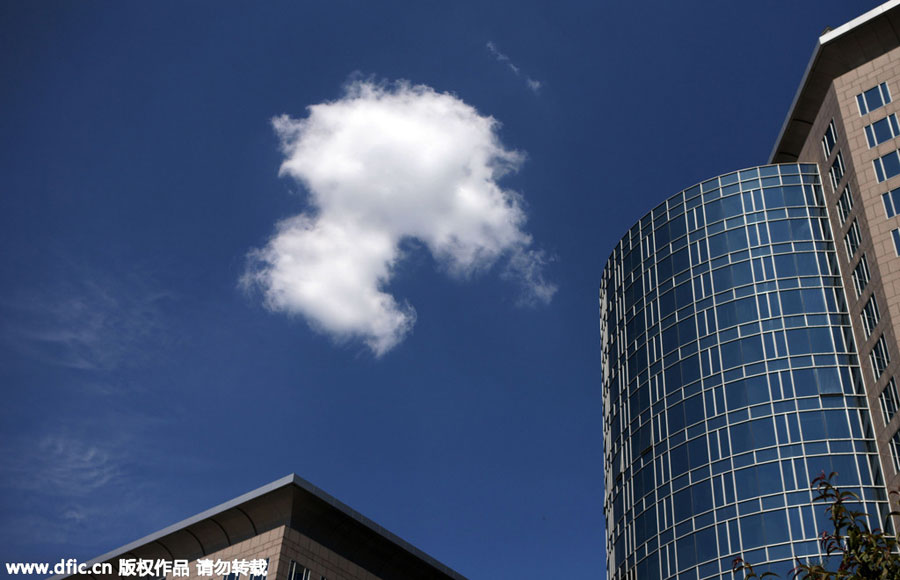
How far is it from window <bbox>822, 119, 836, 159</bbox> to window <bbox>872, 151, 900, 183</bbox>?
→ 6.21m

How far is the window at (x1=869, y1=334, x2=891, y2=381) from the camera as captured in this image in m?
53.5

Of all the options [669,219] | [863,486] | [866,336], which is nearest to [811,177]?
[669,219]

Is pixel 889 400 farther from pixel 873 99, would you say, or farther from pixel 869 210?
pixel 873 99

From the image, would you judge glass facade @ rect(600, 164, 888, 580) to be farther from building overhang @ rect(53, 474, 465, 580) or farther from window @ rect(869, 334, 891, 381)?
building overhang @ rect(53, 474, 465, 580)

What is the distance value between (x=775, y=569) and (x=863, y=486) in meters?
6.81

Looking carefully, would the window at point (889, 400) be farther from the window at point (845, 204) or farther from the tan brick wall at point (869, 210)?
the window at point (845, 204)

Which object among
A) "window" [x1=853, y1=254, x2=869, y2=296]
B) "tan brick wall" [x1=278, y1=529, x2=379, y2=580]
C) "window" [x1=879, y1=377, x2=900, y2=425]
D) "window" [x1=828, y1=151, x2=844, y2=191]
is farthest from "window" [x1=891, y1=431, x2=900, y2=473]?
"tan brick wall" [x1=278, y1=529, x2=379, y2=580]

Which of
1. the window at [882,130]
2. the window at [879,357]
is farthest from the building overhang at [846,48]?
the window at [879,357]

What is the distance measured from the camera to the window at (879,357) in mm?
53469

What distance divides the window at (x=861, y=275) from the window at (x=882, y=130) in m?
7.37

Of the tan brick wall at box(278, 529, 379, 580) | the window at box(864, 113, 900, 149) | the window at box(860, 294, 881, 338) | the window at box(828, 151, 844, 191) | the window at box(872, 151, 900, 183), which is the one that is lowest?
the tan brick wall at box(278, 529, 379, 580)

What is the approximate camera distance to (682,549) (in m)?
55.9

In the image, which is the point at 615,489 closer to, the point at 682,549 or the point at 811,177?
the point at 682,549

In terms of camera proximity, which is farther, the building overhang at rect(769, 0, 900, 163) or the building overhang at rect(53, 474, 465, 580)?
the building overhang at rect(769, 0, 900, 163)
